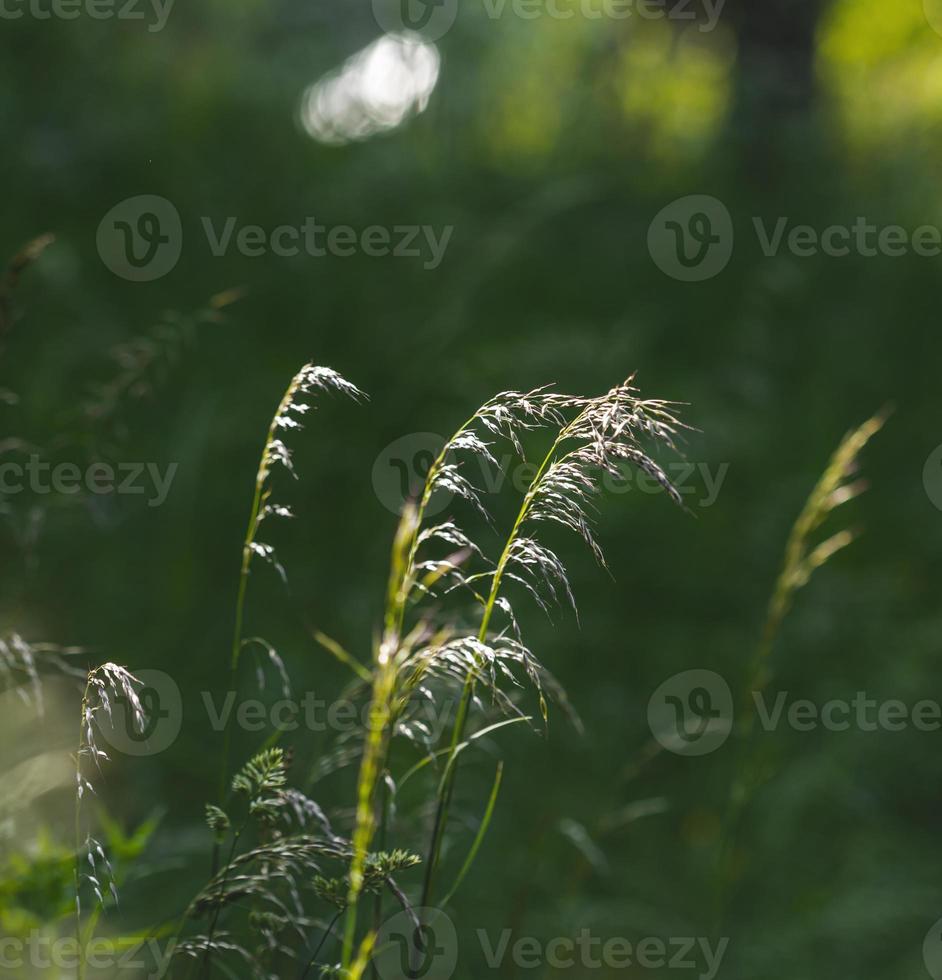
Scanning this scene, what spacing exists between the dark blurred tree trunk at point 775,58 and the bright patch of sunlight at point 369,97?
4.94ft

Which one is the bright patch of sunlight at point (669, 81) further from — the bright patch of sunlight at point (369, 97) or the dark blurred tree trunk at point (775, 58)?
the bright patch of sunlight at point (369, 97)

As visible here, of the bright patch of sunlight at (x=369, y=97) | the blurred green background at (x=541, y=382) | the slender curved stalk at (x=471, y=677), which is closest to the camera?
the slender curved stalk at (x=471, y=677)

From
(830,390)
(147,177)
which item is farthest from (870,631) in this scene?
(147,177)

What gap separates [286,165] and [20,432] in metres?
1.76

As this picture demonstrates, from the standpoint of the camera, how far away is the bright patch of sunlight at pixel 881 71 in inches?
195

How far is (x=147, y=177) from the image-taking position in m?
3.85

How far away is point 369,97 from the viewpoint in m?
4.36

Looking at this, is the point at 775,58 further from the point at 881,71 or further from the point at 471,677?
the point at 471,677

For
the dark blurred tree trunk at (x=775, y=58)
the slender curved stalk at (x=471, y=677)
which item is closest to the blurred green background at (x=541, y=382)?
the dark blurred tree trunk at (x=775, y=58)

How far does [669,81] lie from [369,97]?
169 centimetres

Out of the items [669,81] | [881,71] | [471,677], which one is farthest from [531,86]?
[471,677]

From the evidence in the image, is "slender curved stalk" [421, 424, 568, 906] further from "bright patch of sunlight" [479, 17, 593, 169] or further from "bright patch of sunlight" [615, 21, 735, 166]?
"bright patch of sunlight" [615, 21, 735, 166]

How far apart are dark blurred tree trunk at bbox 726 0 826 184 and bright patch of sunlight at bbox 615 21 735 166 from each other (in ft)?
0.29

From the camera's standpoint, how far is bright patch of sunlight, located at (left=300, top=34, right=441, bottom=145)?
4312 millimetres
